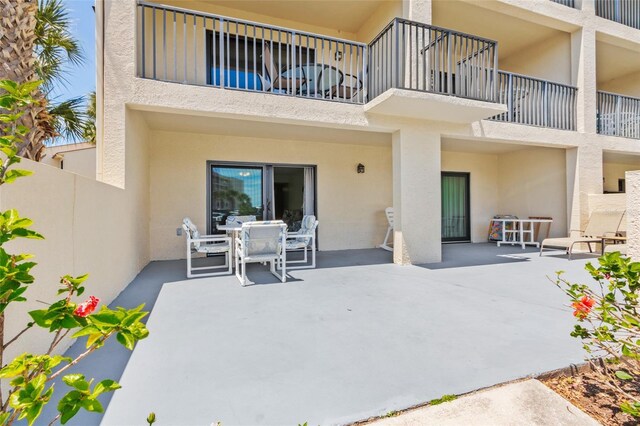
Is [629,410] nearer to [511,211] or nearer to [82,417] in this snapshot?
[82,417]

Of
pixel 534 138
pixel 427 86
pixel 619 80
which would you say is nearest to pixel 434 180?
pixel 427 86

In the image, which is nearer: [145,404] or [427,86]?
[145,404]

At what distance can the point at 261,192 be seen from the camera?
311 inches

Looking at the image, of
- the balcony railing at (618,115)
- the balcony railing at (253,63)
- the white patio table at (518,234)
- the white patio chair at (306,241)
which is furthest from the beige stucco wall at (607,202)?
the white patio chair at (306,241)

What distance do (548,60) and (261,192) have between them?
8660 millimetres

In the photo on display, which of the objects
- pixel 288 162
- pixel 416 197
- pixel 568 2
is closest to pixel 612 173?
pixel 568 2

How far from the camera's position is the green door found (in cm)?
999

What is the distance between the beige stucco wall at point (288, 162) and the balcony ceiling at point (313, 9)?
2.96 metres

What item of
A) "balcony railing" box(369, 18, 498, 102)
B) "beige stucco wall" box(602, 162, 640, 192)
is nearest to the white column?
"balcony railing" box(369, 18, 498, 102)

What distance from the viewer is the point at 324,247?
330 inches

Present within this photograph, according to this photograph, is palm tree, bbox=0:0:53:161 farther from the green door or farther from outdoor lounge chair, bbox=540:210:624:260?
the green door

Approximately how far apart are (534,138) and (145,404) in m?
8.68

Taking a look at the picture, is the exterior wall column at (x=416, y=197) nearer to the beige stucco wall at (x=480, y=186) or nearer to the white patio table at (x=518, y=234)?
the white patio table at (x=518, y=234)

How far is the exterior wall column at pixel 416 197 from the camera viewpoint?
6.37 metres
